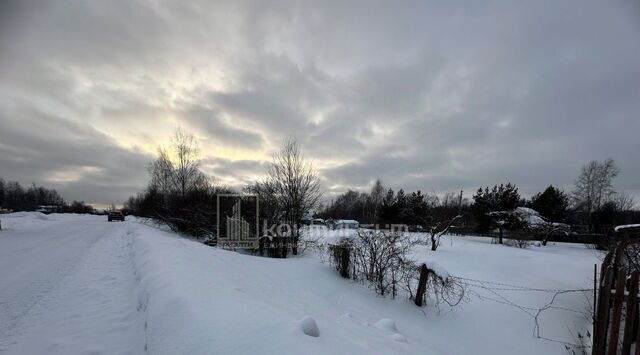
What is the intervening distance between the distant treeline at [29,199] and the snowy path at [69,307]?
2973 inches

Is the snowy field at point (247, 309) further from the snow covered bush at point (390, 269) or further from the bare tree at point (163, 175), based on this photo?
the bare tree at point (163, 175)

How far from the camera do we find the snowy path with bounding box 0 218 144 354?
377 centimetres

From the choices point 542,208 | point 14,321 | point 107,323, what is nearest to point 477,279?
point 107,323

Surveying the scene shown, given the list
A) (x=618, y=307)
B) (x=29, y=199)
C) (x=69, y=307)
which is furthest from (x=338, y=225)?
(x=29, y=199)

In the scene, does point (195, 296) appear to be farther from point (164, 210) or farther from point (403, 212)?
point (403, 212)

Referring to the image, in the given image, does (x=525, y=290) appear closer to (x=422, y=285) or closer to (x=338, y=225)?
(x=422, y=285)

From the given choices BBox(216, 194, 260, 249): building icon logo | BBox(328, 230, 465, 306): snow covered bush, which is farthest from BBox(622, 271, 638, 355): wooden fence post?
BBox(216, 194, 260, 249): building icon logo

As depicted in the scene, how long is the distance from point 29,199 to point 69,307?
107407 millimetres

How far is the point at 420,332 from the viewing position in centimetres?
669

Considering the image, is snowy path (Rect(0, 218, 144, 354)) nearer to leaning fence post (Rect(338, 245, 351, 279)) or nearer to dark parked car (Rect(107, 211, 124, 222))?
leaning fence post (Rect(338, 245, 351, 279))

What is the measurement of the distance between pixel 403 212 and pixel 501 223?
582 inches

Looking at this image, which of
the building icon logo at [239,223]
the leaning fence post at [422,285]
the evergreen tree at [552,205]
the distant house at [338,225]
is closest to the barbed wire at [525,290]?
the leaning fence post at [422,285]

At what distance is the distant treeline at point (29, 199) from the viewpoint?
74562mm

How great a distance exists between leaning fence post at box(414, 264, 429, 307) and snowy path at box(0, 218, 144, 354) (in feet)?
20.9
